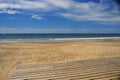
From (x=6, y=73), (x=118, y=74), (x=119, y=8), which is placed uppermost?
(x=119, y=8)

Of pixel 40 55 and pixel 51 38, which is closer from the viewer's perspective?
pixel 40 55

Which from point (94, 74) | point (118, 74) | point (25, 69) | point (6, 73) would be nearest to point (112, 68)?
point (118, 74)

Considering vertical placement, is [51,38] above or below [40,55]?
below

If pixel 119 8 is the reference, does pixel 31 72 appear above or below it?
below

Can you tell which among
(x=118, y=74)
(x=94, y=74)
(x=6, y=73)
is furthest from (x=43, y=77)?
(x=6, y=73)

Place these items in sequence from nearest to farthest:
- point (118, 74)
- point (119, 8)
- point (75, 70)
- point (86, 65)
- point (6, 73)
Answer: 1. point (119, 8)
2. point (118, 74)
3. point (75, 70)
4. point (86, 65)
5. point (6, 73)

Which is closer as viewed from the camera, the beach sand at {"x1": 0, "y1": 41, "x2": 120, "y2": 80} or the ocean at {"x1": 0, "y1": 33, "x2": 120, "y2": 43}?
the beach sand at {"x1": 0, "y1": 41, "x2": 120, "y2": 80}

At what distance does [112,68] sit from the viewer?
15.6 ft

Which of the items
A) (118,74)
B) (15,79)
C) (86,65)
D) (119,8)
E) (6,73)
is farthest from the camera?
(6,73)

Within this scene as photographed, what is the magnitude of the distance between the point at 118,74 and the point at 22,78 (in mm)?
2272

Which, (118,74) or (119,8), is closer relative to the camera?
(119,8)

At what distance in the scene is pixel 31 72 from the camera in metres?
4.58

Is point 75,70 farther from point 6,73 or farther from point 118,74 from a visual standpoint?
point 6,73

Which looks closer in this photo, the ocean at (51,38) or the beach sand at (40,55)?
the beach sand at (40,55)
